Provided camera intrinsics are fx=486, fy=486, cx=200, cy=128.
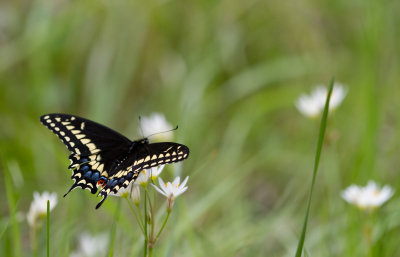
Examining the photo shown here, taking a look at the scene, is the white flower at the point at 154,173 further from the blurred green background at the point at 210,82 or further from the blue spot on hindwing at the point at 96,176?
the blurred green background at the point at 210,82

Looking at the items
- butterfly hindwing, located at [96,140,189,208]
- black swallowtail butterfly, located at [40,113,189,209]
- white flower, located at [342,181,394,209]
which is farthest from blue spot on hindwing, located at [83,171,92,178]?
white flower, located at [342,181,394,209]

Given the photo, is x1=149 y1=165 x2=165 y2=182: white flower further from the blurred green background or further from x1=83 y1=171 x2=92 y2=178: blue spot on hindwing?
the blurred green background

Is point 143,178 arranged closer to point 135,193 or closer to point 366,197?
point 135,193

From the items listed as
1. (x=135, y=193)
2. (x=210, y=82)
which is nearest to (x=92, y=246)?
(x=135, y=193)

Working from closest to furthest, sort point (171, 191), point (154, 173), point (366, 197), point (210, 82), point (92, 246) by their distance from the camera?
point (171, 191)
point (154, 173)
point (366, 197)
point (92, 246)
point (210, 82)

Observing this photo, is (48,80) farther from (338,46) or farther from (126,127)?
(338,46)

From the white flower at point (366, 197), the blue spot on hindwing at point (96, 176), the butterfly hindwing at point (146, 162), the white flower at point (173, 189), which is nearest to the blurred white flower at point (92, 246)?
the blue spot on hindwing at point (96, 176)
